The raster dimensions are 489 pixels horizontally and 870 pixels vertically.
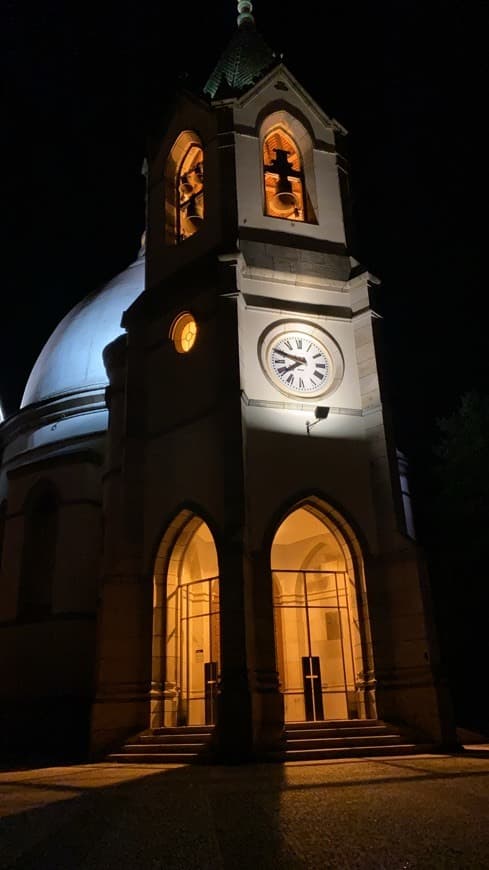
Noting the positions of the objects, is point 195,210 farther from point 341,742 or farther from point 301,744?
point 341,742

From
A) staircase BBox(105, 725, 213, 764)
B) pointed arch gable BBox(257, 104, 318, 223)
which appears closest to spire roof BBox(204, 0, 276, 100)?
Result: pointed arch gable BBox(257, 104, 318, 223)

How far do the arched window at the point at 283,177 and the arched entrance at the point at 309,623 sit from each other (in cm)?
815

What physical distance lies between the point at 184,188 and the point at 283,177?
3.08m

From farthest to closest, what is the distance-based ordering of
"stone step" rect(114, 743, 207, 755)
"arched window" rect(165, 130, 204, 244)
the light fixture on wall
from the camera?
"arched window" rect(165, 130, 204, 244), the light fixture on wall, "stone step" rect(114, 743, 207, 755)

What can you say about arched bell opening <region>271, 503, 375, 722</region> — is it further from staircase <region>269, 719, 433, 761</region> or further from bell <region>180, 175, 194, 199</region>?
bell <region>180, 175, 194, 199</region>

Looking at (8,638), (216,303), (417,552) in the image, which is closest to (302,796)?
(417,552)

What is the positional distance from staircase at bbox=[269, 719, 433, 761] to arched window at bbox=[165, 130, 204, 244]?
12872 millimetres

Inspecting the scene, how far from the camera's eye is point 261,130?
61.1 ft

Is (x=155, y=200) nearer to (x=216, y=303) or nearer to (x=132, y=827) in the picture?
(x=216, y=303)

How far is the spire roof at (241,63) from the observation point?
20.0 metres

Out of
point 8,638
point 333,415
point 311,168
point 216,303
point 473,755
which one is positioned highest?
point 311,168

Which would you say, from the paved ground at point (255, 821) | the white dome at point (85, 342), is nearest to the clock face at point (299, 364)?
the paved ground at point (255, 821)

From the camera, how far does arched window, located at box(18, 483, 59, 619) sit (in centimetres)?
2027

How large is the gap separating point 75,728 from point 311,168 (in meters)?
16.2
